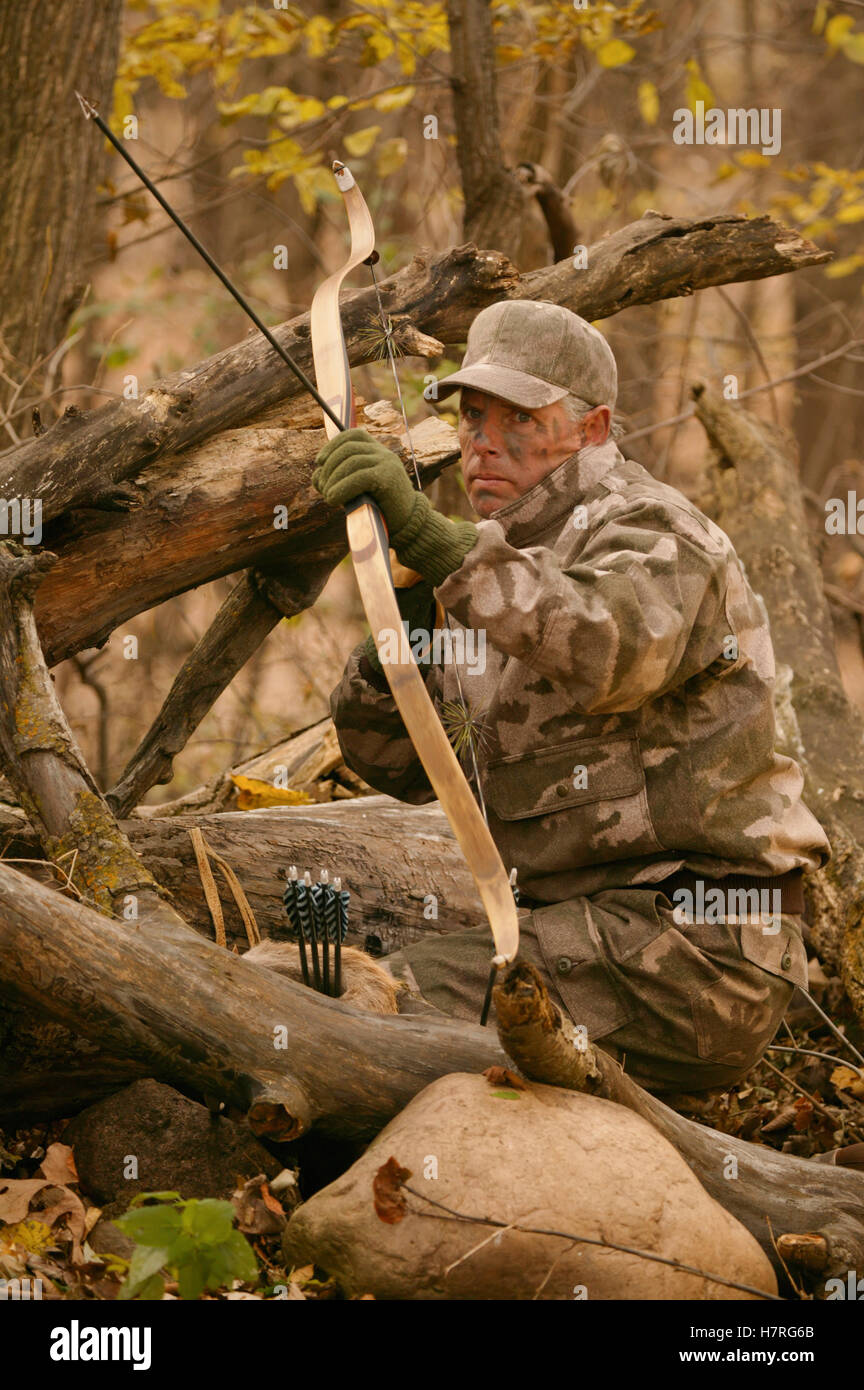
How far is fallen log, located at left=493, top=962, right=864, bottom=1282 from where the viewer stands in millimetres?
2822

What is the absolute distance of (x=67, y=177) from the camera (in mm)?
6191

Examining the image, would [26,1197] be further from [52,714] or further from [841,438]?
[841,438]

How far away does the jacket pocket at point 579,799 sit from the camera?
344 cm

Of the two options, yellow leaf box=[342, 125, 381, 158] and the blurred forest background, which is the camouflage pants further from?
yellow leaf box=[342, 125, 381, 158]

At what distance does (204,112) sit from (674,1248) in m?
11.2

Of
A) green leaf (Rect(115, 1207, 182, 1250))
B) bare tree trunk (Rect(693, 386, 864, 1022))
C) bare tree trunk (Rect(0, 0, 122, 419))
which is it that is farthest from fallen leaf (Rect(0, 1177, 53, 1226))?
bare tree trunk (Rect(0, 0, 122, 419))

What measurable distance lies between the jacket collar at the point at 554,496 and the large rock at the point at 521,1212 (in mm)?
1408

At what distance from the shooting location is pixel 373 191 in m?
10.3

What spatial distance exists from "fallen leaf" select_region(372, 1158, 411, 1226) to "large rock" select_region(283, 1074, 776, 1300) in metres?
0.02

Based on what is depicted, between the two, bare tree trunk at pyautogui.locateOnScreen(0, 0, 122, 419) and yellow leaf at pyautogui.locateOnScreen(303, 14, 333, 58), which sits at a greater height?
yellow leaf at pyautogui.locateOnScreen(303, 14, 333, 58)

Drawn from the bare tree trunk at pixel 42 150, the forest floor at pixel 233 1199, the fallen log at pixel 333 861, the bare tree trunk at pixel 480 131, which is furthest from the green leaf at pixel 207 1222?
the bare tree trunk at pixel 480 131

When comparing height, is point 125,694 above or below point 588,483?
below

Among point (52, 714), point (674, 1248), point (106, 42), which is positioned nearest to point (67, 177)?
point (106, 42)

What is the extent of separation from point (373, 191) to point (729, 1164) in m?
8.60
